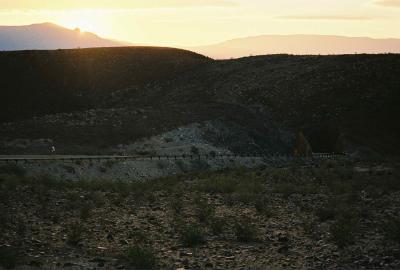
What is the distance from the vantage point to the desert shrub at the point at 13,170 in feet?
95.7

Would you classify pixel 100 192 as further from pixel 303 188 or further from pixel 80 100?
pixel 80 100

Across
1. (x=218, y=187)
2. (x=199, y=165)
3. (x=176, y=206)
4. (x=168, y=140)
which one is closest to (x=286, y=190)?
(x=218, y=187)

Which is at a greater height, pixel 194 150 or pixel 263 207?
pixel 194 150

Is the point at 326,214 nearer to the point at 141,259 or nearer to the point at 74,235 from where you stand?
the point at 141,259

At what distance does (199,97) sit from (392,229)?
64.4 m

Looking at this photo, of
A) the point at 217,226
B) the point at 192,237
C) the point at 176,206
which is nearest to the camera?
the point at 192,237

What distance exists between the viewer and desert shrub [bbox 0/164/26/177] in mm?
29172

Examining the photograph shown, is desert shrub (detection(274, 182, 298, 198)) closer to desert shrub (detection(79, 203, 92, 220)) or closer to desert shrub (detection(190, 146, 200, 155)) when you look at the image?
desert shrub (detection(79, 203, 92, 220))

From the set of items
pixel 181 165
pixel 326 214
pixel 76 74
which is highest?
pixel 76 74

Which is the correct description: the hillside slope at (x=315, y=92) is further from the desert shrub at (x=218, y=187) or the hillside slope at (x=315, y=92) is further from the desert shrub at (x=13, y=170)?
the desert shrub at (x=13, y=170)

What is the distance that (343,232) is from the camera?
16672mm

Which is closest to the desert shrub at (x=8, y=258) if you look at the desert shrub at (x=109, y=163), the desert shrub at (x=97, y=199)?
the desert shrub at (x=97, y=199)

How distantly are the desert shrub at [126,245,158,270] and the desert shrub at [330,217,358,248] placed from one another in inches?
217

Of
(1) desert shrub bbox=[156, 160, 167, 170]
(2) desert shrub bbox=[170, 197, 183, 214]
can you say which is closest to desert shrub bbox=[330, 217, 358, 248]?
(2) desert shrub bbox=[170, 197, 183, 214]
